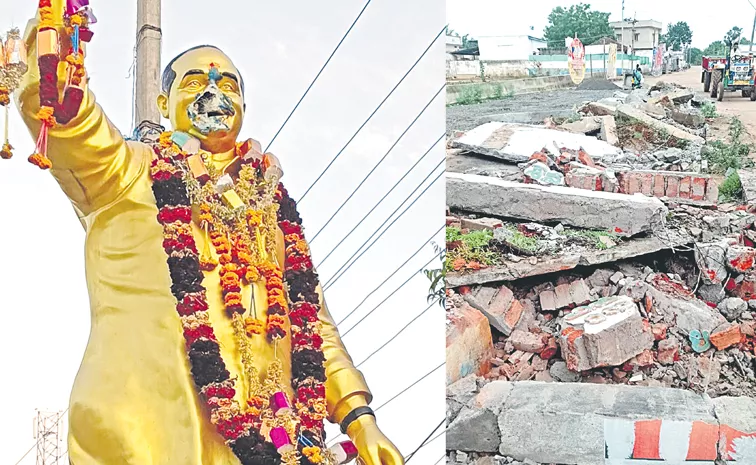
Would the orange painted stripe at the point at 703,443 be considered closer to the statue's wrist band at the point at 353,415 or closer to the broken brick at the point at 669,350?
the broken brick at the point at 669,350

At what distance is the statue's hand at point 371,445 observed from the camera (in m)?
2.05

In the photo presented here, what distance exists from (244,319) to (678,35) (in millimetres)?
2340

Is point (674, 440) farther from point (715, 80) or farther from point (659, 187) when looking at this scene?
point (715, 80)

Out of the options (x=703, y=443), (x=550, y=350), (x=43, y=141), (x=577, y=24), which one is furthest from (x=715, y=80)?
(x=43, y=141)

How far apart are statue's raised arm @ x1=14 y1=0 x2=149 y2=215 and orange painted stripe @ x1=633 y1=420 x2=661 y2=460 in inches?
80.0

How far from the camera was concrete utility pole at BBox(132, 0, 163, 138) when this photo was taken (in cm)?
233

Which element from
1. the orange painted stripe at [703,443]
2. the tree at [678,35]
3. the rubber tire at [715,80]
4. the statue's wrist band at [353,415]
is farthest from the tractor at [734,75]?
the statue's wrist band at [353,415]

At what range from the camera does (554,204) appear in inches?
128

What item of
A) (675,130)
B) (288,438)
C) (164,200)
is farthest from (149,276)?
(675,130)

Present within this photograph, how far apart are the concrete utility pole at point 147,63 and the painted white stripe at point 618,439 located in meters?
1.94

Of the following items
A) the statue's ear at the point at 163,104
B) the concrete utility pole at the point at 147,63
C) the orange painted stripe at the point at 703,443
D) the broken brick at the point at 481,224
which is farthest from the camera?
the broken brick at the point at 481,224

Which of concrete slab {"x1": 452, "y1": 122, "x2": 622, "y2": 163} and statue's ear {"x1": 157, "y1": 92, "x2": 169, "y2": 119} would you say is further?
concrete slab {"x1": 452, "y1": 122, "x2": 622, "y2": 163}

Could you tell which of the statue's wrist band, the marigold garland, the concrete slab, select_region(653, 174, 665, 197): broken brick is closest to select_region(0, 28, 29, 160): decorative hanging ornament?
the marigold garland

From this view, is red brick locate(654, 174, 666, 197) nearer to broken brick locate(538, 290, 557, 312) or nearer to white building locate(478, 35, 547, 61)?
broken brick locate(538, 290, 557, 312)
